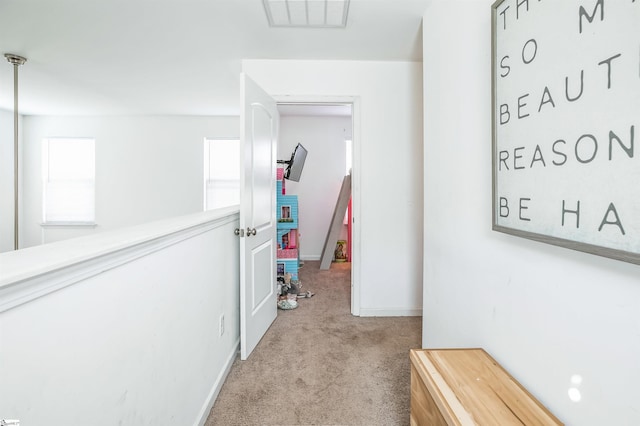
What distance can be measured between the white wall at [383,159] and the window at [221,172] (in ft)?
8.02

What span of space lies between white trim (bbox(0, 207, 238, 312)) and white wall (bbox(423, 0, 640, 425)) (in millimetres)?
1256

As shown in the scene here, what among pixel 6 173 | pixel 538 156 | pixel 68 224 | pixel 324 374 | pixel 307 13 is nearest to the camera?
pixel 538 156

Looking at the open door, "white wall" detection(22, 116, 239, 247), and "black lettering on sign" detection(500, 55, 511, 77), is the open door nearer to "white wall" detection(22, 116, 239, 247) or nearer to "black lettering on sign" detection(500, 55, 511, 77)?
"black lettering on sign" detection(500, 55, 511, 77)

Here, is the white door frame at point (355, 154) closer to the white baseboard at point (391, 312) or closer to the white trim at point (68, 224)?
the white baseboard at point (391, 312)

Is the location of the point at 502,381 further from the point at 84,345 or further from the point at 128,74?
the point at 128,74

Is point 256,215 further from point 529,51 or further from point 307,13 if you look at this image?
point 529,51

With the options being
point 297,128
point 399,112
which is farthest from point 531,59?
point 297,128

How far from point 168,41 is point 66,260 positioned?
8.00ft

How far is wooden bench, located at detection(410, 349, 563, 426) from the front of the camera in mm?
789

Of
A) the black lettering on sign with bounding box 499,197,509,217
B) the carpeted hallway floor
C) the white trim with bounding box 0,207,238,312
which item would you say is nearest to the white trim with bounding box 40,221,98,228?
the carpeted hallway floor

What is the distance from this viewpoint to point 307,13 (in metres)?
1.99

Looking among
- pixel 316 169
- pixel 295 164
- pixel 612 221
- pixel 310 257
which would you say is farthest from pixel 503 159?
pixel 310 257

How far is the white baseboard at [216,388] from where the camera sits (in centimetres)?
145

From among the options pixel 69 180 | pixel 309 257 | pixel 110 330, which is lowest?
pixel 309 257
